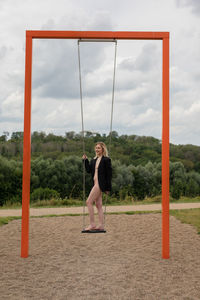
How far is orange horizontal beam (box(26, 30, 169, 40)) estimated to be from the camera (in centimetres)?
543

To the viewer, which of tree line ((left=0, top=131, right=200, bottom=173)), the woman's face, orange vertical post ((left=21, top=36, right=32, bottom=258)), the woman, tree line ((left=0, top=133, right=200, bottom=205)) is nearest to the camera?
orange vertical post ((left=21, top=36, right=32, bottom=258))

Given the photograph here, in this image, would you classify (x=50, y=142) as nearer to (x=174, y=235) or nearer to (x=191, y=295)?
(x=174, y=235)

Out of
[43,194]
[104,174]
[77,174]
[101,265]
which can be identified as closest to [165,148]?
[104,174]

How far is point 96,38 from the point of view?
545 cm

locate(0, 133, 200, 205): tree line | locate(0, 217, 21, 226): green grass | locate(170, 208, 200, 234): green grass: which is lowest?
locate(0, 217, 21, 226): green grass

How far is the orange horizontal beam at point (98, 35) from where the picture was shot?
5.43m

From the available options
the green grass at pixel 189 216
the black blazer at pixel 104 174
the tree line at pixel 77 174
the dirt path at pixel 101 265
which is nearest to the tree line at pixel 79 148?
the tree line at pixel 77 174

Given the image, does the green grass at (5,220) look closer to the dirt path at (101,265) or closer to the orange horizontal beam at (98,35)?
the dirt path at (101,265)

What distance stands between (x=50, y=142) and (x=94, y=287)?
15701mm

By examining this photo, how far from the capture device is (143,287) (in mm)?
4164

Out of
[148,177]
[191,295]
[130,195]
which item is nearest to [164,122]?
[191,295]

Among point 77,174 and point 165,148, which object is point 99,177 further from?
point 77,174

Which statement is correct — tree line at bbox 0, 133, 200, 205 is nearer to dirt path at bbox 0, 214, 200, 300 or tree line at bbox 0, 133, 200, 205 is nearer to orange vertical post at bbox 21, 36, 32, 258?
dirt path at bbox 0, 214, 200, 300

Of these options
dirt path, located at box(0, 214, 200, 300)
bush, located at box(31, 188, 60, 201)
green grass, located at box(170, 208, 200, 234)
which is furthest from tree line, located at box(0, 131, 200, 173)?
dirt path, located at box(0, 214, 200, 300)
